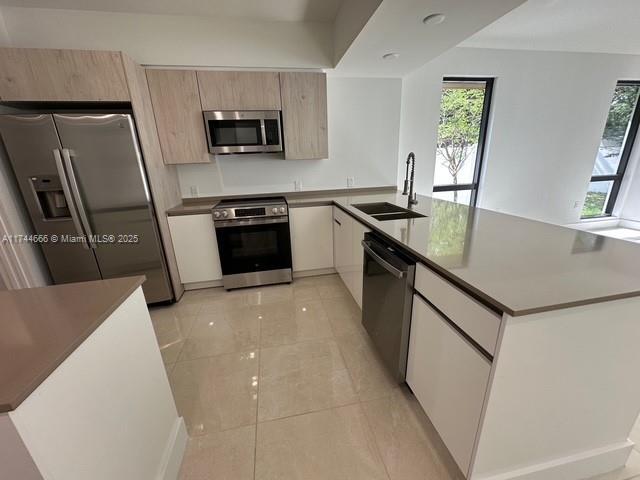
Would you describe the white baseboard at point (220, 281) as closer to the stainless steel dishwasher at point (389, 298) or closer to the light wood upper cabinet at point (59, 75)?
the stainless steel dishwasher at point (389, 298)

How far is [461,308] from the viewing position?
3.12 ft

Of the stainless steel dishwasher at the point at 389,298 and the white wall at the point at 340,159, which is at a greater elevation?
the white wall at the point at 340,159

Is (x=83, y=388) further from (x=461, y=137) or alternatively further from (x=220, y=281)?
(x=461, y=137)

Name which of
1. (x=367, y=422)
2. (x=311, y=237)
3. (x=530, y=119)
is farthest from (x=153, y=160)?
(x=530, y=119)

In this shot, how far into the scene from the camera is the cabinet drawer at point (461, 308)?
32.9 inches

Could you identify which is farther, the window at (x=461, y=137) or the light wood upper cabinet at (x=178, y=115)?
the window at (x=461, y=137)

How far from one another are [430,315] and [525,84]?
380 centimetres

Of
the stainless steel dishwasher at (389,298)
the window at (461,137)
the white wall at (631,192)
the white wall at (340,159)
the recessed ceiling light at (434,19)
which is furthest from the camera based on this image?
the white wall at (631,192)

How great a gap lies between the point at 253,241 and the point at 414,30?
85.2 inches

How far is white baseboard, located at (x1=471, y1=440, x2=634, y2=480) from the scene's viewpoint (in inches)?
40.0

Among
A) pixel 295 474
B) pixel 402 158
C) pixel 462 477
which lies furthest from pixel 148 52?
pixel 462 477

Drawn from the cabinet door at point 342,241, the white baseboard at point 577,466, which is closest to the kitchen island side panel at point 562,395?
the white baseboard at point 577,466

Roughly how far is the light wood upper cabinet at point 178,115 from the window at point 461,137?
285 centimetres

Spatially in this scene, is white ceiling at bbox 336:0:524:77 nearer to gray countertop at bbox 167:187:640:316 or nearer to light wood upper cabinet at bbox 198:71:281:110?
light wood upper cabinet at bbox 198:71:281:110
